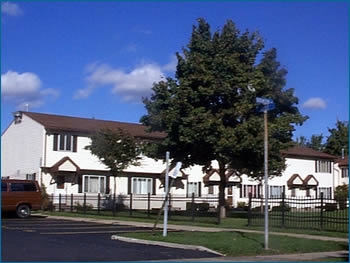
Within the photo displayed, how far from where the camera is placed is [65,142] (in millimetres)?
45188

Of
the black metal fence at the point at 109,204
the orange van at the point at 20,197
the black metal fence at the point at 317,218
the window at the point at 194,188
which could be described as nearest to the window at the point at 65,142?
the black metal fence at the point at 109,204

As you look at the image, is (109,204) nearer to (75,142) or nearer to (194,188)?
(75,142)

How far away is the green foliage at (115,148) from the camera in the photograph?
134 feet

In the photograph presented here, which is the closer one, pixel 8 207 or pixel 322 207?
pixel 322 207

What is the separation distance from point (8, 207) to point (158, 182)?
19.4 metres

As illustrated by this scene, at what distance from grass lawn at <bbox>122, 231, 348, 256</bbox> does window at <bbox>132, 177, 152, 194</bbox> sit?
28248mm

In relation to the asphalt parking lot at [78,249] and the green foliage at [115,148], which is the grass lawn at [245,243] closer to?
the asphalt parking lot at [78,249]

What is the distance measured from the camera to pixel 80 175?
45500 millimetres

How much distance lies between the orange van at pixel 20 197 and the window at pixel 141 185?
52.0 feet

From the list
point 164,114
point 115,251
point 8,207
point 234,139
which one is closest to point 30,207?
point 8,207

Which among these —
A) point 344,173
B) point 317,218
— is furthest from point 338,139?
point 317,218

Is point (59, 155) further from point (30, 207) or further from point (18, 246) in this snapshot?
point (18, 246)

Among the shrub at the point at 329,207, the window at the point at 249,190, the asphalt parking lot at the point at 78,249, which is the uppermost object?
the window at the point at 249,190

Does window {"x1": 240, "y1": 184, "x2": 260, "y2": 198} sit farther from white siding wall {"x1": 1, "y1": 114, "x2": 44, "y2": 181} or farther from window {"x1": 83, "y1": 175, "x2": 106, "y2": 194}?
white siding wall {"x1": 1, "y1": 114, "x2": 44, "y2": 181}
